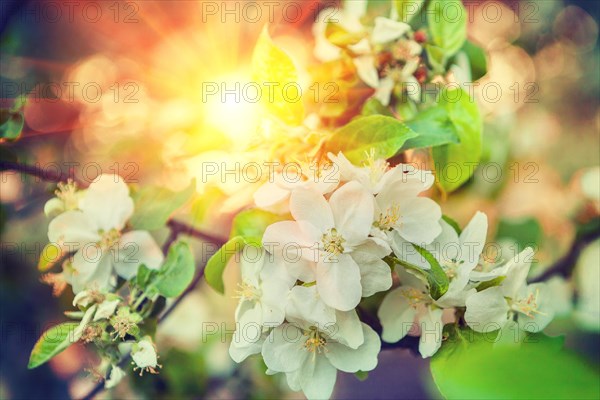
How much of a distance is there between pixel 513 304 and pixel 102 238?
1.60 feet

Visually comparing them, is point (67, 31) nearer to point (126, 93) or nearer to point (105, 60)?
point (105, 60)

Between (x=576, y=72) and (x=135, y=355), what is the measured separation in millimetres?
1837

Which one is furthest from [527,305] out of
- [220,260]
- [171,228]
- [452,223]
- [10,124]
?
[10,124]

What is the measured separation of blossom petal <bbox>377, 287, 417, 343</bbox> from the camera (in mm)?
707

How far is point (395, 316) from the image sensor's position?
0.72 m

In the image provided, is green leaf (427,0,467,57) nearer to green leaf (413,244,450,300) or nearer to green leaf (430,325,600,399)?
green leaf (413,244,450,300)

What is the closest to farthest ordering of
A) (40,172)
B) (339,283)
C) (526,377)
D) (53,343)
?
1. (526,377)
2. (339,283)
3. (53,343)
4. (40,172)

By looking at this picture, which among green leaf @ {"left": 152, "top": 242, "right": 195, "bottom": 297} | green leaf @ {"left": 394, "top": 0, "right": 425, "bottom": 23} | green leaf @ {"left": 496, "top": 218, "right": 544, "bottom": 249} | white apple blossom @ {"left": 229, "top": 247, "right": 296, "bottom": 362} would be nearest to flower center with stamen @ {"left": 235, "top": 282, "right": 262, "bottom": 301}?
white apple blossom @ {"left": 229, "top": 247, "right": 296, "bottom": 362}

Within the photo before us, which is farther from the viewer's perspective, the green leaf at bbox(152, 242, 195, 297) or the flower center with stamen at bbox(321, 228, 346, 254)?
the green leaf at bbox(152, 242, 195, 297)

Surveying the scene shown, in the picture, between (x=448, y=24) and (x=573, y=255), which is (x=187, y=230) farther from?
(x=573, y=255)

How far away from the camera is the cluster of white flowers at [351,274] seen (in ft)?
Result: 2.01

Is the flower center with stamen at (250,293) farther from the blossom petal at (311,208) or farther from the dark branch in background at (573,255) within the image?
the dark branch in background at (573,255)

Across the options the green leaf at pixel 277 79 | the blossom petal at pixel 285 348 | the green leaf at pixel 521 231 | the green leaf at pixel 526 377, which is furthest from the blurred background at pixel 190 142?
the green leaf at pixel 526 377

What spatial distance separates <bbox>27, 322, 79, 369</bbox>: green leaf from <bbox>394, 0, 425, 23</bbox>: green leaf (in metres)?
0.56
